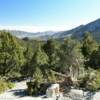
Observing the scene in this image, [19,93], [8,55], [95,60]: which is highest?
[8,55]

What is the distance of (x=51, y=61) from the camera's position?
4794cm

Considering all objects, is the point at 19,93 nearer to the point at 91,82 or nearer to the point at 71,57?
the point at 91,82

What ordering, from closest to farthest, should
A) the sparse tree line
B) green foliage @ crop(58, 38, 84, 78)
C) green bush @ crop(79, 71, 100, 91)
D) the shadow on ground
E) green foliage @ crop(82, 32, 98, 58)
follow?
green bush @ crop(79, 71, 100, 91), the shadow on ground, the sparse tree line, green foliage @ crop(58, 38, 84, 78), green foliage @ crop(82, 32, 98, 58)

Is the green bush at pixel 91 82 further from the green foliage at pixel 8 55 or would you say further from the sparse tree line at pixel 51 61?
the green foliage at pixel 8 55

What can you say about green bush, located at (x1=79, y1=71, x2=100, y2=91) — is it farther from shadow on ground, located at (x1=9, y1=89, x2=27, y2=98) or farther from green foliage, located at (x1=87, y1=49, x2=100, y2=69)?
green foliage, located at (x1=87, y1=49, x2=100, y2=69)

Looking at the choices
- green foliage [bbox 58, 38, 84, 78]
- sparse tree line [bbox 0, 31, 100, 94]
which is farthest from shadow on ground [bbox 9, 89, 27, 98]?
green foliage [bbox 58, 38, 84, 78]

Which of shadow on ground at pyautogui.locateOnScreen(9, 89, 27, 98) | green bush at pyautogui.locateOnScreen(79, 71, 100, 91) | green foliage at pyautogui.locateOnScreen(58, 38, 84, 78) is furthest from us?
green foliage at pyautogui.locateOnScreen(58, 38, 84, 78)

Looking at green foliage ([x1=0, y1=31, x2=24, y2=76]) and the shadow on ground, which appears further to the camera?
Result: green foliage ([x1=0, y1=31, x2=24, y2=76])

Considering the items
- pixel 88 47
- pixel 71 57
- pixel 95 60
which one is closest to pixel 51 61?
pixel 95 60

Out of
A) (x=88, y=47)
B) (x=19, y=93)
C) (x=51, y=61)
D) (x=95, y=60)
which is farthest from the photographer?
(x=88, y=47)

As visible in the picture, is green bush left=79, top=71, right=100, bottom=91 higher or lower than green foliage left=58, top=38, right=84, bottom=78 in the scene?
lower

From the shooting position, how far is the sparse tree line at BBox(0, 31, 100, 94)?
3522cm

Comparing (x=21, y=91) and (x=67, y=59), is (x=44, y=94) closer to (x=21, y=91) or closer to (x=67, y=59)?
(x=21, y=91)

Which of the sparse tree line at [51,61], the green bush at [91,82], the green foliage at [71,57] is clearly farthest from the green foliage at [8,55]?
the green bush at [91,82]
